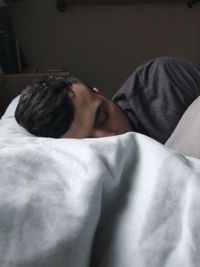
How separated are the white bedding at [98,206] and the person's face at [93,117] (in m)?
0.52

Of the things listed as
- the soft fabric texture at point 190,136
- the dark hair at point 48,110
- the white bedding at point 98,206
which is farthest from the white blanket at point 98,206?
the dark hair at point 48,110

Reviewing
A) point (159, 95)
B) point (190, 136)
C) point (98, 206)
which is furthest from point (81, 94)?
point (98, 206)

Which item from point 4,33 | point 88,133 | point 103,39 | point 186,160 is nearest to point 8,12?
point 4,33

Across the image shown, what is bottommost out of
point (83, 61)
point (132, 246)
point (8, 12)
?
point (83, 61)

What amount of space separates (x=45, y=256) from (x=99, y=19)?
1898mm

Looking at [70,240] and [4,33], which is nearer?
[70,240]

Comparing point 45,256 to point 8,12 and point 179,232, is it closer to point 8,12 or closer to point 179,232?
point 179,232

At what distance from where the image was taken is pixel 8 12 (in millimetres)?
1933

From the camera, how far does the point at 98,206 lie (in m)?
0.27

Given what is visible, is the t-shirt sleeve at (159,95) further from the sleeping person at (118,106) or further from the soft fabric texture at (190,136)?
the soft fabric texture at (190,136)

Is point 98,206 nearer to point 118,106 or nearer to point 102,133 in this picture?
point 102,133

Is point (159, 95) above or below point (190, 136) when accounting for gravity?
below

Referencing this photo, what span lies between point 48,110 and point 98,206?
0.59m

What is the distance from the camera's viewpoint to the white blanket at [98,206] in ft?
0.80
